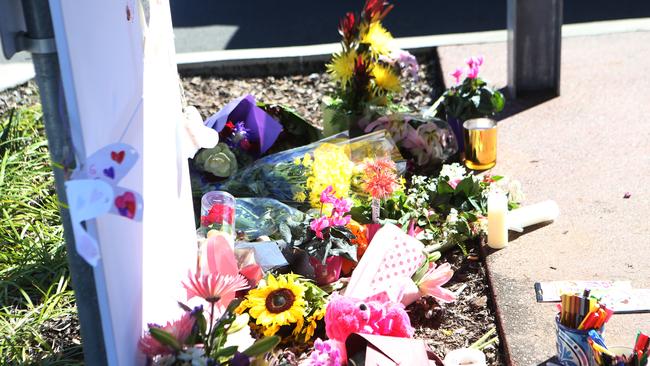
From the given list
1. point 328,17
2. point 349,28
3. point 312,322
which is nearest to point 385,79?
point 349,28

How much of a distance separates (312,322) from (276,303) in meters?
0.16

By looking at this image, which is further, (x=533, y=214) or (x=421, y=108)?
(x=421, y=108)

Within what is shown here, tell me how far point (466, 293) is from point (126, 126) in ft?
5.81

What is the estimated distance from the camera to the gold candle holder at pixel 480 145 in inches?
182

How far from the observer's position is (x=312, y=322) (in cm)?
321

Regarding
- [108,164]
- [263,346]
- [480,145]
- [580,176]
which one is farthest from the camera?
[480,145]

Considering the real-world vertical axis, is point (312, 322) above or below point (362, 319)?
below

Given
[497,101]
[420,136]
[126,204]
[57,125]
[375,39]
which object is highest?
[57,125]

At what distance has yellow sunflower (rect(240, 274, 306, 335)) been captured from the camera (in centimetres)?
312

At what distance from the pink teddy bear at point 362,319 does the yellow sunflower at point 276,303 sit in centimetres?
16

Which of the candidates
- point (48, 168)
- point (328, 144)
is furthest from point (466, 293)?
point (48, 168)

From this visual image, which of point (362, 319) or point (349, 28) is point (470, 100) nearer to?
point (349, 28)

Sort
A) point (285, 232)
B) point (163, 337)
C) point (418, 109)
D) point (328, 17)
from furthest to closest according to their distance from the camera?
1. point (328, 17)
2. point (418, 109)
3. point (285, 232)
4. point (163, 337)

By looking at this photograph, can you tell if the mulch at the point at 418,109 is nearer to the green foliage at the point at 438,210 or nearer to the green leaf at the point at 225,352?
the green foliage at the point at 438,210
